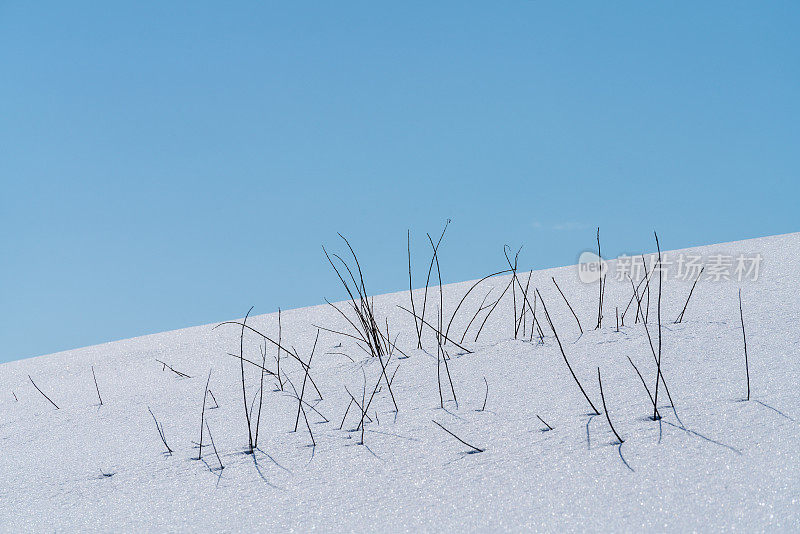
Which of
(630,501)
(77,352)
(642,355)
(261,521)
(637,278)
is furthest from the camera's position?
(77,352)

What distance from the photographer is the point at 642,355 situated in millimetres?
1474

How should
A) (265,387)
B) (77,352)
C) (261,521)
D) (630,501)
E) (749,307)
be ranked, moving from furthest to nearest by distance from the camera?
(77,352), (749,307), (265,387), (261,521), (630,501)

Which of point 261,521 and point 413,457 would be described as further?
point 413,457

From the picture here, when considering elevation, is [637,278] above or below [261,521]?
above

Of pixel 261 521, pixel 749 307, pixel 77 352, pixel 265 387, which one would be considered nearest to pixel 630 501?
pixel 261 521

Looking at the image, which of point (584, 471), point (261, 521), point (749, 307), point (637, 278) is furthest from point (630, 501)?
point (637, 278)

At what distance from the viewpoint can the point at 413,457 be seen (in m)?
1.09

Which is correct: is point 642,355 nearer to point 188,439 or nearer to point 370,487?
point 370,487

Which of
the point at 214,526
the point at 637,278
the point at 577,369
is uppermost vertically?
the point at 637,278

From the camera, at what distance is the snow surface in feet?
2.88

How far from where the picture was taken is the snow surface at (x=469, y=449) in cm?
88

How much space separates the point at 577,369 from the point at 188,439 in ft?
2.89

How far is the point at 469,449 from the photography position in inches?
42.8

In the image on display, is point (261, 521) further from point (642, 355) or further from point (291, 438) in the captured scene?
point (642, 355)
